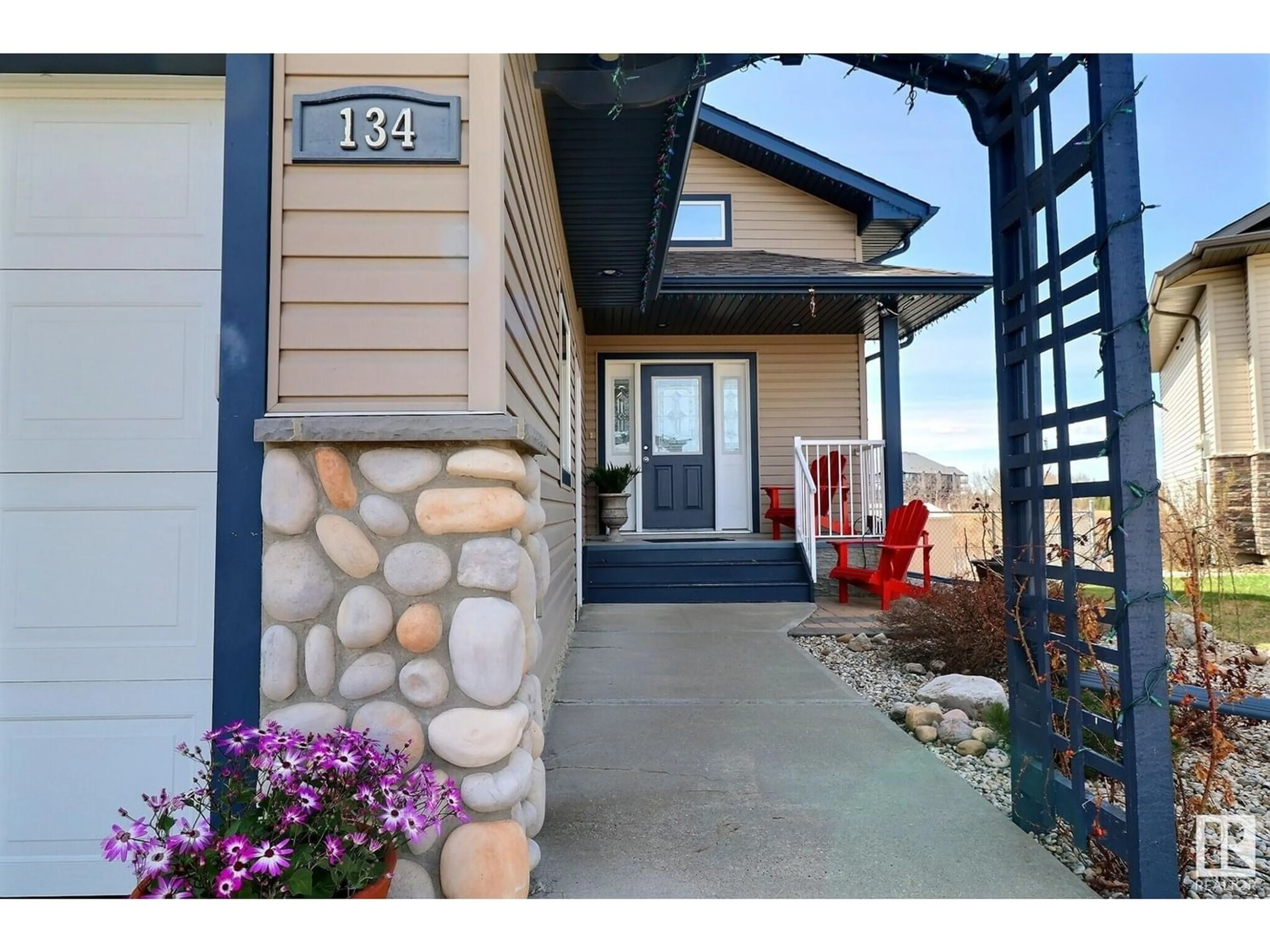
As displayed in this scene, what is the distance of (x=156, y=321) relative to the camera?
1.95 metres

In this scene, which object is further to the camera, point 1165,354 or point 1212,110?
point 1165,354

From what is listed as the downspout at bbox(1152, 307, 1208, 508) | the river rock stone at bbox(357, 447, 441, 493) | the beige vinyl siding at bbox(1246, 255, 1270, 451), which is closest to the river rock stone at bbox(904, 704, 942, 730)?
the river rock stone at bbox(357, 447, 441, 493)

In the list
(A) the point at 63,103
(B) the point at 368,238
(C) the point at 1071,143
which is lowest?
(B) the point at 368,238

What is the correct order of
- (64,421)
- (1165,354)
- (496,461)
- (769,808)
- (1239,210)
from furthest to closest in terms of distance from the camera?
(1165,354) → (1239,210) → (769,808) → (64,421) → (496,461)

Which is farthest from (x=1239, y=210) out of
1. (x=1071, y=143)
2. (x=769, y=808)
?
(x=769, y=808)

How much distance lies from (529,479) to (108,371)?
1100mm

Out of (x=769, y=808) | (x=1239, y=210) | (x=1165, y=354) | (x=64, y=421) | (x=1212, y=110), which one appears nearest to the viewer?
(x=64, y=421)

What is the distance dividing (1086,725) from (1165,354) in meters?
15.7

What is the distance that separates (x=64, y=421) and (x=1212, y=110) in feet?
34.7

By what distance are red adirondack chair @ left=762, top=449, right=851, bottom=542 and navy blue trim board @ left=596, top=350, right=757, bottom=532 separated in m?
0.20

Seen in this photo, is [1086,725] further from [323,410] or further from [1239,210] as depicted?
[1239,210]

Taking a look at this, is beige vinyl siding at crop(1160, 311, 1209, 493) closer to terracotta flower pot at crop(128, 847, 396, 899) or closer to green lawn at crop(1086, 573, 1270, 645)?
green lawn at crop(1086, 573, 1270, 645)

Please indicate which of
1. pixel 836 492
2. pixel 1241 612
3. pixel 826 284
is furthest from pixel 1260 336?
pixel 826 284
